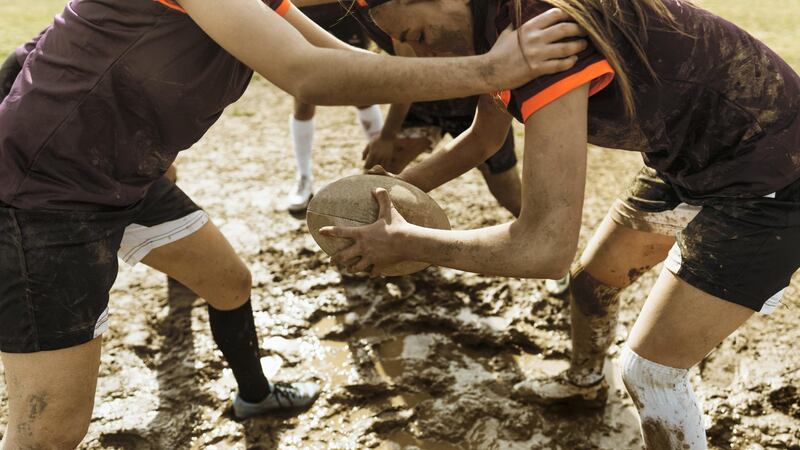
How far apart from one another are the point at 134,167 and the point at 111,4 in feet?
A: 1.58

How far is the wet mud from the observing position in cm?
308

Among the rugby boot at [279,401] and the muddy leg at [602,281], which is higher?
the muddy leg at [602,281]

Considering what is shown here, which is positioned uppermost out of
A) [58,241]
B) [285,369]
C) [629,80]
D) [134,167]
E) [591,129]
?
[629,80]

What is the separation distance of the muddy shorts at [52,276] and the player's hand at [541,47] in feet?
4.25

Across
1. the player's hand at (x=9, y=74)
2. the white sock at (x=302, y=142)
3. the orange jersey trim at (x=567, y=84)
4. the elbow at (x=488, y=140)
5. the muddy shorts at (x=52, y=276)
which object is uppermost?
the orange jersey trim at (x=567, y=84)

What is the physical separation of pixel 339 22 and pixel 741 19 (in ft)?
19.1

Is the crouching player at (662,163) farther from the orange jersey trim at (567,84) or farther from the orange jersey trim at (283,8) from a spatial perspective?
the orange jersey trim at (283,8)

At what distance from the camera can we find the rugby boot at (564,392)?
3105mm

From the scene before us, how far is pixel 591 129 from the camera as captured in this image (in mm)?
2074

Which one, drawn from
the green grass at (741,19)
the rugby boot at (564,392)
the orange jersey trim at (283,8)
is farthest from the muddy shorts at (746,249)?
the green grass at (741,19)

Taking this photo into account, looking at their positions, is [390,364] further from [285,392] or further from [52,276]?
[52,276]

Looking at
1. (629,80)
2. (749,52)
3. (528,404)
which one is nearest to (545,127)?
(629,80)

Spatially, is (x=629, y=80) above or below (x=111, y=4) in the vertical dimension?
below

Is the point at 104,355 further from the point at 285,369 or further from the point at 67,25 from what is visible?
the point at 67,25
